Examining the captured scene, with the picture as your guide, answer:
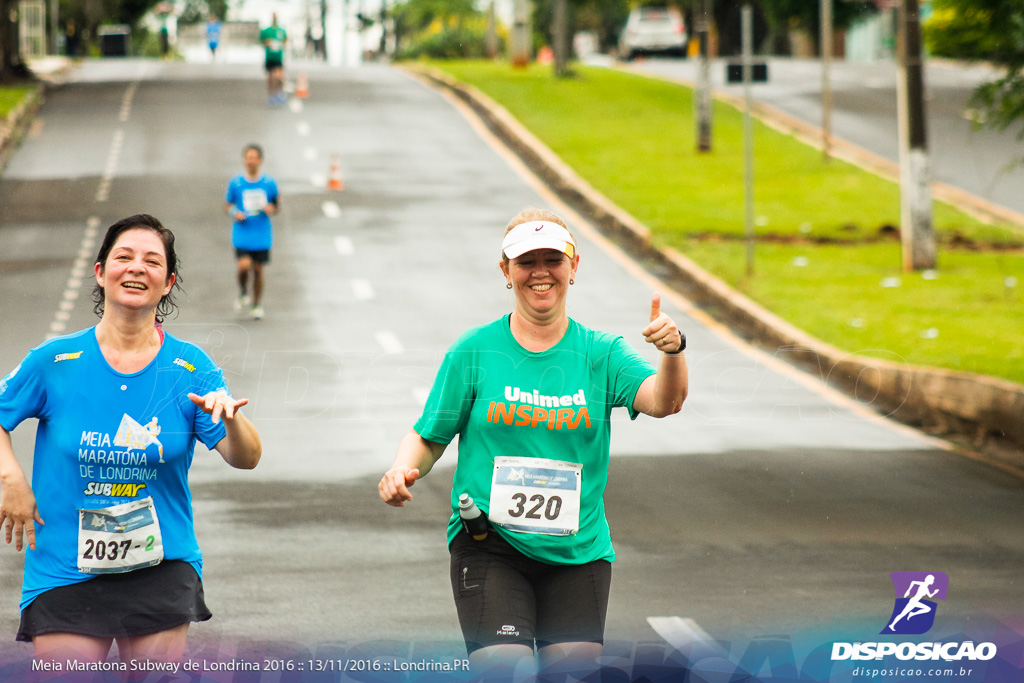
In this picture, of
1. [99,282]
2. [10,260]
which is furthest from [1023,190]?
[99,282]

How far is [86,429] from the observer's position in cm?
400

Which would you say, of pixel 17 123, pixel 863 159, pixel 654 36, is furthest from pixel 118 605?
pixel 654 36

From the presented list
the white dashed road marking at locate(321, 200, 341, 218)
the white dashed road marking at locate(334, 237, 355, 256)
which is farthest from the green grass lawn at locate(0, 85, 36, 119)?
the white dashed road marking at locate(334, 237, 355, 256)

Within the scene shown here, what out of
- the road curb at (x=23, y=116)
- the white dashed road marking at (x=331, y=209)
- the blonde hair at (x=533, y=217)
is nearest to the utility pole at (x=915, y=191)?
the white dashed road marking at (x=331, y=209)

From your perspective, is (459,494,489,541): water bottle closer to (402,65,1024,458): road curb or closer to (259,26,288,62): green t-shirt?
(402,65,1024,458): road curb

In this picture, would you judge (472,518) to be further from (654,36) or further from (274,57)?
(654,36)

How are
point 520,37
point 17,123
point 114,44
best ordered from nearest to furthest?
point 17,123 → point 520,37 → point 114,44

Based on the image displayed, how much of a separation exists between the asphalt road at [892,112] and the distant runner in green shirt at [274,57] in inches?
412

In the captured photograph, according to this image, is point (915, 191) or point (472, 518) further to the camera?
point (915, 191)

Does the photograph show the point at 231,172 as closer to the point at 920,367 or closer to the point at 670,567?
the point at 920,367

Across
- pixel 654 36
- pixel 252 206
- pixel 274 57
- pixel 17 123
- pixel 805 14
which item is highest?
pixel 654 36

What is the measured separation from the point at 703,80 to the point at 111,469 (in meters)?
22.6

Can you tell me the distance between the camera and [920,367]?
11758mm

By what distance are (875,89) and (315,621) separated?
33829 millimetres
